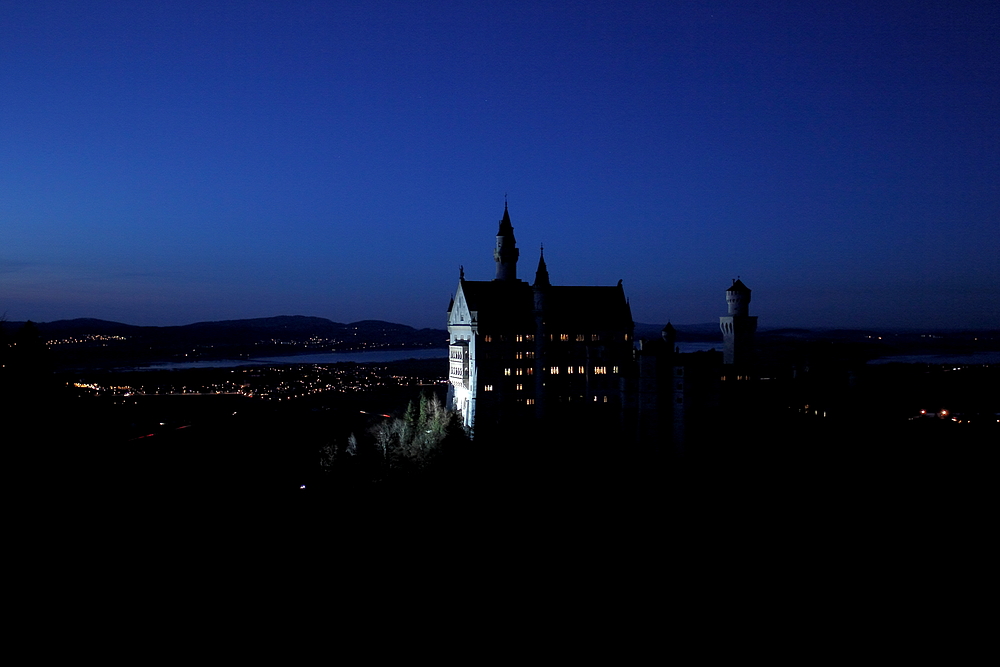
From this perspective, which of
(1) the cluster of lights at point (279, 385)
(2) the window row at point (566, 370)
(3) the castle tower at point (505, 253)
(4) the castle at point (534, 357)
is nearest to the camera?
(4) the castle at point (534, 357)

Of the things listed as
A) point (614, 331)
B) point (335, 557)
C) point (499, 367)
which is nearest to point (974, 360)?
point (614, 331)

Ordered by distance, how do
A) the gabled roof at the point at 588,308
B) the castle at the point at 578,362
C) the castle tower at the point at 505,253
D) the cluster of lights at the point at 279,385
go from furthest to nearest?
the cluster of lights at the point at 279,385 → the castle tower at the point at 505,253 → the gabled roof at the point at 588,308 → the castle at the point at 578,362

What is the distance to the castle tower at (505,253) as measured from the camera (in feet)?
272

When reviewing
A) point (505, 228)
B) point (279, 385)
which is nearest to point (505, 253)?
point (505, 228)

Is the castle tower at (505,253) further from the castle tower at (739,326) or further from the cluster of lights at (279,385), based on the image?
the cluster of lights at (279,385)

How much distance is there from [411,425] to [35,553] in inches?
1687

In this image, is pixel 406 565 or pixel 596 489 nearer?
pixel 406 565

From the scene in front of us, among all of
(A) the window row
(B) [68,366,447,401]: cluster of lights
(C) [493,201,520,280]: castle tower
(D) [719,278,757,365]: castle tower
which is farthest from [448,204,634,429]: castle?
(B) [68,366,447,401]: cluster of lights

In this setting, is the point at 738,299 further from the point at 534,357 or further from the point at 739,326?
the point at 534,357

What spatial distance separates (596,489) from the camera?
64562 millimetres

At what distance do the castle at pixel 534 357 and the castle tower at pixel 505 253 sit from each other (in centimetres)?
801

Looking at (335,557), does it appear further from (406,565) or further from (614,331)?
(614,331)

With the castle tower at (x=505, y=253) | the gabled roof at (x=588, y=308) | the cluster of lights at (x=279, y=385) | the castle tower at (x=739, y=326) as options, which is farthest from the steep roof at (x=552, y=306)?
the cluster of lights at (x=279, y=385)

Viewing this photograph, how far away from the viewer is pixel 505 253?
3260 inches
